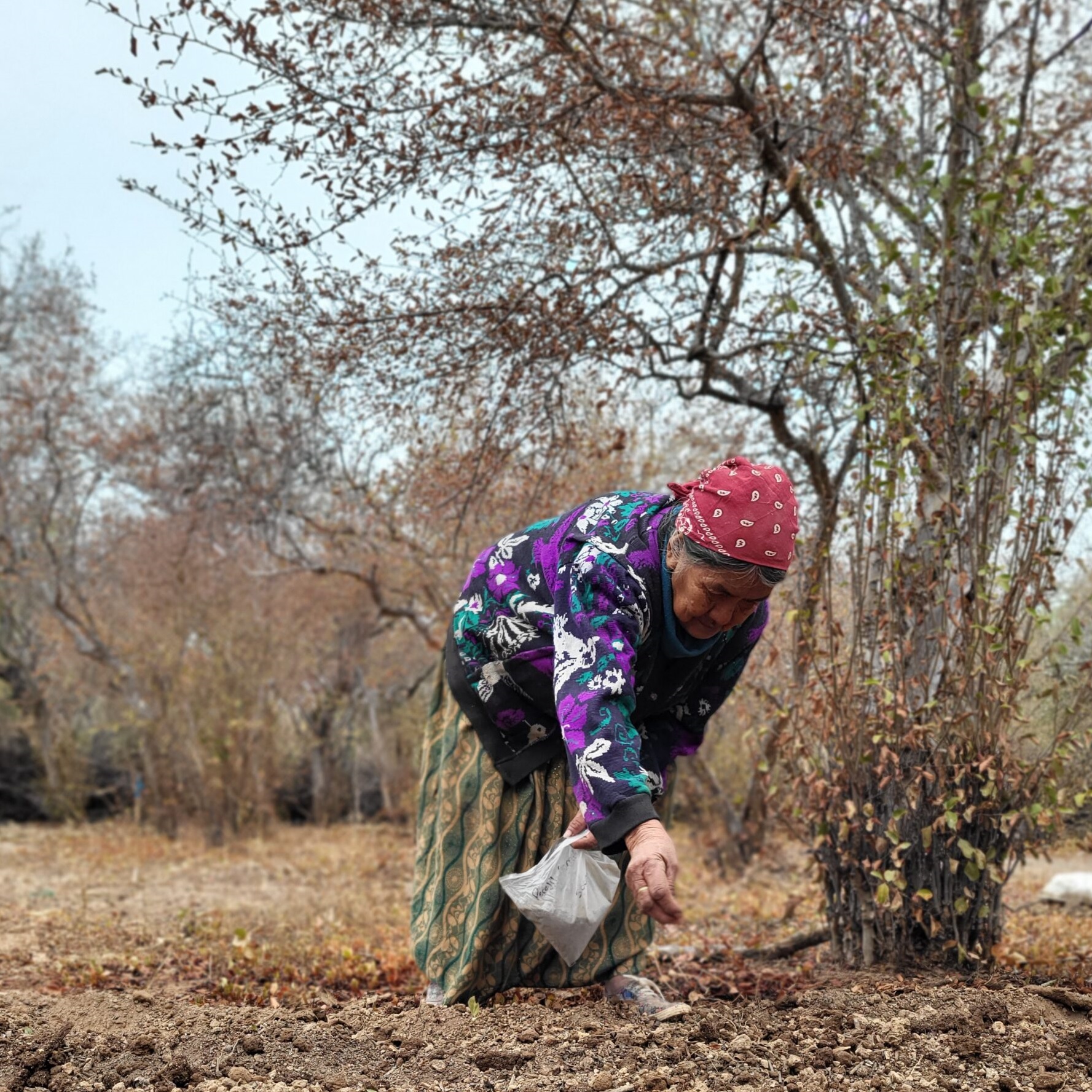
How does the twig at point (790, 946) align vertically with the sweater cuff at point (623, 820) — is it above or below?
below

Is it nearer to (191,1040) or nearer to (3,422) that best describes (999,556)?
(191,1040)

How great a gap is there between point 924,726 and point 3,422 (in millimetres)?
13656

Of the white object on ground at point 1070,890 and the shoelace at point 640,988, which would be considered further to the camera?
the white object on ground at point 1070,890

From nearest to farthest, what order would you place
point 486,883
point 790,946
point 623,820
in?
point 623,820
point 486,883
point 790,946

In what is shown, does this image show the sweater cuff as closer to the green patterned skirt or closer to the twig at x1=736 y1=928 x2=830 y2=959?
the green patterned skirt

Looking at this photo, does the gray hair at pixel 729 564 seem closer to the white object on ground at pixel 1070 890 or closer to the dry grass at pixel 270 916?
the dry grass at pixel 270 916

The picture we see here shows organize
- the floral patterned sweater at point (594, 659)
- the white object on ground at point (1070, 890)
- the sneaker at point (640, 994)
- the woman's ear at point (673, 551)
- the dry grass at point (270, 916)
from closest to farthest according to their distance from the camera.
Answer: the floral patterned sweater at point (594, 659), the woman's ear at point (673, 551), the sneaker at point (640, 994), the dry grass at point (270, 916), the white object on ground at point (1070, 890)

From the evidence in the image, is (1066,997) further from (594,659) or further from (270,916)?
(270,916)

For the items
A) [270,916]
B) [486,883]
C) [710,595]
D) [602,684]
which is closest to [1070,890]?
[270,916]

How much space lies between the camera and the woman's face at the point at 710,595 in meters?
2.16

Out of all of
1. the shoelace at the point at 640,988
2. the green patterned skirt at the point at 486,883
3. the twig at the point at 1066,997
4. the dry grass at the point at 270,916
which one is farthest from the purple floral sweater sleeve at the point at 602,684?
the dry grass at the point at 270,916

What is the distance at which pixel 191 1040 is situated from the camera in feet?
7.48

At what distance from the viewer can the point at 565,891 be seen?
255cm

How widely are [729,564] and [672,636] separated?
0.93 ft
